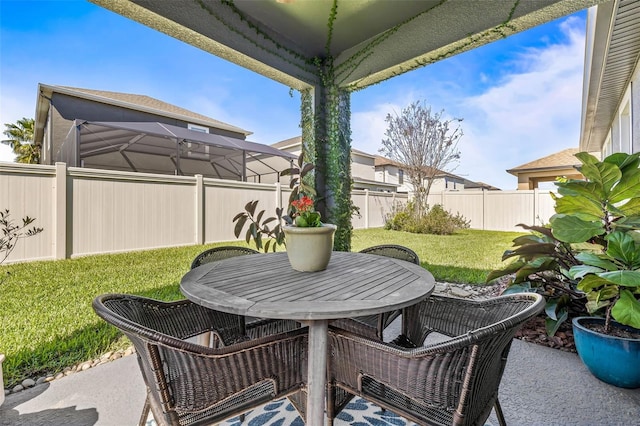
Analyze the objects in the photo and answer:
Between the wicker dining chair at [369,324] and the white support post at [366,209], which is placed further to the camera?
the white support post at [366,209]

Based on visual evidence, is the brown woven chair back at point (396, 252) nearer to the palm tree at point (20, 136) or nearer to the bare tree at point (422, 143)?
the bare tree at point (422, 143)

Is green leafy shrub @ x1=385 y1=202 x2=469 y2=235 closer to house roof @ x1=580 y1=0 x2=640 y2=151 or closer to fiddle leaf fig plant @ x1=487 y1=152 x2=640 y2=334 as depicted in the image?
house roof @ x1=580 y1=0 x2=640 y2=151

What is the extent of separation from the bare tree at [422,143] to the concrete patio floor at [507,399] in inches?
312

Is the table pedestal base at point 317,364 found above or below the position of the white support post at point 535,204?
below

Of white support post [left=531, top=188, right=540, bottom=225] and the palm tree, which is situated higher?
the palm tree

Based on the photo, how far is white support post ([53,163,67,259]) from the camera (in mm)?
3645

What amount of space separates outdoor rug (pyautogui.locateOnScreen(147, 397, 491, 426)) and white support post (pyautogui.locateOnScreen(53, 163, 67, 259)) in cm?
323

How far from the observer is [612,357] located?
5.73 feet

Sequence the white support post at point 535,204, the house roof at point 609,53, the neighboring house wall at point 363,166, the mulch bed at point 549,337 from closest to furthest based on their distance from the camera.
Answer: the mulch bed at point 549,337, the house roof at point 609,53, the white support post at point 535,204, the neighboring house wall at point 363,166

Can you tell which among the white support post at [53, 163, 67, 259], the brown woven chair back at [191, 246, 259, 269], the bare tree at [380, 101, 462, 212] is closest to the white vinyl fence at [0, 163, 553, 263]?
the white support post at [53, 163, 67, 259]

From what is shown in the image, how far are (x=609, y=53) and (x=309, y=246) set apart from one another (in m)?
4.14

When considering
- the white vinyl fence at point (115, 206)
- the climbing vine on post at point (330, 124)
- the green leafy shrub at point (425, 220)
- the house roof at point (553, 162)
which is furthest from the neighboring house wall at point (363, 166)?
the climbing vine on post at point (330, 124)

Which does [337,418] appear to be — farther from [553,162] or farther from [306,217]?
[553,162]

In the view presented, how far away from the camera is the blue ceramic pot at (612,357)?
5.61 feet
